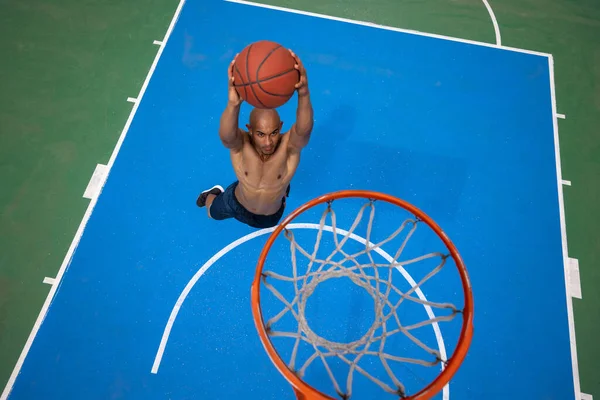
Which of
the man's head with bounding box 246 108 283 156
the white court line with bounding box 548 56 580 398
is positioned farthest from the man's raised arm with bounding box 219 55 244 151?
the white court line with bounding box 548 56 580 398

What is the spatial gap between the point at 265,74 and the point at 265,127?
39cm

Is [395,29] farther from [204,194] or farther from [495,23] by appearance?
[204,194]

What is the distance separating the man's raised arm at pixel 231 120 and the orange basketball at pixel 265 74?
42 mm

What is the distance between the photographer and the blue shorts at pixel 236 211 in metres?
4.39

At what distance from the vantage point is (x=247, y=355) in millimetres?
4359

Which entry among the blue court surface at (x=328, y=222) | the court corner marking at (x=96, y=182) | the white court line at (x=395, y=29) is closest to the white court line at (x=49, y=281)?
the blue court surface at (x=328, y=222)

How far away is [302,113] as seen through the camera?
332 centimetres

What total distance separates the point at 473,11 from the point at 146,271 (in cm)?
597

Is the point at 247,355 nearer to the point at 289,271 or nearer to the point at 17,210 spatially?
the point at 289,271

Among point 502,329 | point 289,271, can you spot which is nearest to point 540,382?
point 502,329

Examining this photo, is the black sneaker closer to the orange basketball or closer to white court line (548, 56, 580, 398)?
the orange basketball

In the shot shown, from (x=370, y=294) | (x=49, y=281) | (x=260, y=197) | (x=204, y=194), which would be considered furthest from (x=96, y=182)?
(x=370, y=294)

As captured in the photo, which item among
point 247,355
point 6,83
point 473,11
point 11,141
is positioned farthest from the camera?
point 473,11

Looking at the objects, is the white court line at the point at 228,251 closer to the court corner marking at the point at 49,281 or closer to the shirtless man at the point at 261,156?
the shirtless man at the point at 261,156
